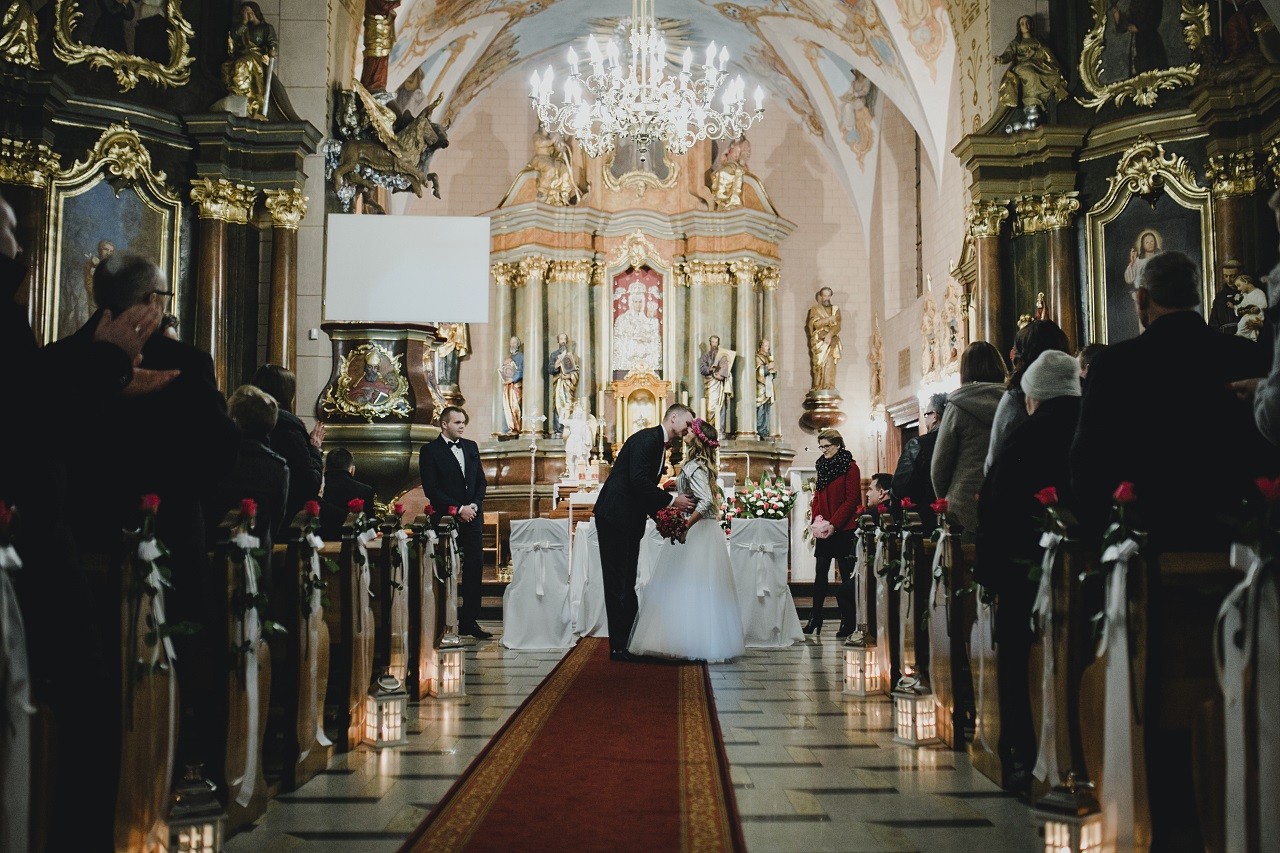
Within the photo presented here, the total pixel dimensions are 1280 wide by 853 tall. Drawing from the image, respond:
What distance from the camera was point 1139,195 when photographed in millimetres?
11391

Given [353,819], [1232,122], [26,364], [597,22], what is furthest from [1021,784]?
[597,22]

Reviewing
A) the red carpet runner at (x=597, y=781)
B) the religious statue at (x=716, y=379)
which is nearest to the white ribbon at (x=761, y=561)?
the red carpet runner at (x=597, y=781)

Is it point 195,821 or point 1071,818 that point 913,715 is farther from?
point 195,821

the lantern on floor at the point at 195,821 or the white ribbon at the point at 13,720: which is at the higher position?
the white ribbon at the point at 13,720

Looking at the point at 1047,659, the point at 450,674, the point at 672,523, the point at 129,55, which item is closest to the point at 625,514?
the point at 672,523

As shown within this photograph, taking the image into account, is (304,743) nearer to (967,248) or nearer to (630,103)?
(630,103)

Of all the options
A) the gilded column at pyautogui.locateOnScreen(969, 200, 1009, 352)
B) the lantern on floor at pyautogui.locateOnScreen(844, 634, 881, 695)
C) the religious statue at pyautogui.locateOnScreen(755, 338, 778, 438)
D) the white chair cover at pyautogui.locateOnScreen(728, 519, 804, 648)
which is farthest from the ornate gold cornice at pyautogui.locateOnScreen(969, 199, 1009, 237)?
the religious statue at pyautogui.locateOnScreen(755, 338, 778, 438)

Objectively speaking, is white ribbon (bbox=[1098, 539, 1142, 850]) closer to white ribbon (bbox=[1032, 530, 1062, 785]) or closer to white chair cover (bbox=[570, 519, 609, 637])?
white ribbon (bbox=[1032, 530, 1062, 785])

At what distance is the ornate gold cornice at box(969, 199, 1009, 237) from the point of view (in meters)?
12.2

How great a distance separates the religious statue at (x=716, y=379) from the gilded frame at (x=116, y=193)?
32.9ft

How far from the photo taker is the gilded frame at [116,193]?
955 centimetres

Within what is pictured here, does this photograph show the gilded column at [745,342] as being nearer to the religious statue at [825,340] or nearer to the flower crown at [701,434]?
the religious statue at [825,340]

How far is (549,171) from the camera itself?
1939 centimetres

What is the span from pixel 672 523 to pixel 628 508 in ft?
Answer: 1.00
